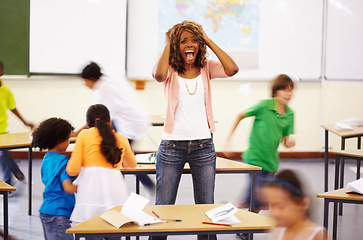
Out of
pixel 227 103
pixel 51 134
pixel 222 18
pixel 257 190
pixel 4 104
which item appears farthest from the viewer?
pixel 227 103

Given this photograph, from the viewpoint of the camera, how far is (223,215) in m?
2.68

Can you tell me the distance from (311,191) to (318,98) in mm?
6304

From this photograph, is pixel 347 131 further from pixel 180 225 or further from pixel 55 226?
pixel 55 226

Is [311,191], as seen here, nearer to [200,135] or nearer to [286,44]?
[200,135]

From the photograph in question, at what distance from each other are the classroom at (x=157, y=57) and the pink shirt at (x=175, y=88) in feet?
12.6

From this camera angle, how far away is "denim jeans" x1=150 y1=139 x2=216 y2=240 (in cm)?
305

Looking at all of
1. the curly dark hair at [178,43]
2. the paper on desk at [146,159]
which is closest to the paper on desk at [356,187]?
the curly dark hair at [178,43]

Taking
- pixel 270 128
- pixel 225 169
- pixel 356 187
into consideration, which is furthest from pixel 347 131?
pixel 356 187

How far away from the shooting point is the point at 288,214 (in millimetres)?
1733

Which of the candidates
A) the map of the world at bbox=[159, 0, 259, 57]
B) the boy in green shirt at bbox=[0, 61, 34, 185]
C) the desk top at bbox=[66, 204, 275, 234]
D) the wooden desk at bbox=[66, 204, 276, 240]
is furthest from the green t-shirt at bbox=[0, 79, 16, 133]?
the wooden desk at bbox=[66, 204, 276, 240]

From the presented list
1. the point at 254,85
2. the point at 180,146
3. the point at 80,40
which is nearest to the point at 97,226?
the point at 180,146

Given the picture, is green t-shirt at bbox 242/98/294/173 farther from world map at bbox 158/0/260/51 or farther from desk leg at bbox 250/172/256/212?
world map at bbox 158/0/260/51

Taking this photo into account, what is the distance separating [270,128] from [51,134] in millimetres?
1748

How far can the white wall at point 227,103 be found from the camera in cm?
734
